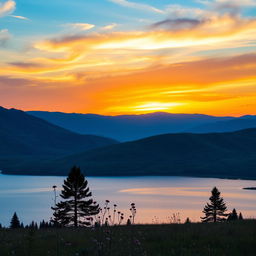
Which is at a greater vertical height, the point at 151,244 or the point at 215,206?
the point at 151,244

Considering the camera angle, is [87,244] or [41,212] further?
[41,212]

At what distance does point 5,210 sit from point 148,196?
209 feet

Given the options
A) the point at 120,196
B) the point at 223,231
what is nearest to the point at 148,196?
the point at 120,196

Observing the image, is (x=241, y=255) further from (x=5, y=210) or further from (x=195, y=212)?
(x=5, y=210)

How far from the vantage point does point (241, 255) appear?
41.7 ft

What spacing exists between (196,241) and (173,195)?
17699 cm

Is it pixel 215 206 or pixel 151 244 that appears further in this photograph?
pixel 215 206

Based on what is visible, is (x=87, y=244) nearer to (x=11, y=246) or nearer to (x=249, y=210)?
(x=11, y=246)

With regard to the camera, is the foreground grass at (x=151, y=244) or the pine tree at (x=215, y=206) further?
the pine tree at (x=215, y=206)

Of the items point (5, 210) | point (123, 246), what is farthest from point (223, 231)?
point (5, 210)

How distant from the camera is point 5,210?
5758 inches

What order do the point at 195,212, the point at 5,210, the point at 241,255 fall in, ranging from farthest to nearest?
the point at 5,210
the point at 195,212
the point at 241,255

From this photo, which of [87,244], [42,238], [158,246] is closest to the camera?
[158,246]

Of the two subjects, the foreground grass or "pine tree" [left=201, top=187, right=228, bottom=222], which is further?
"pine tree" [left=201, top=187, right=228, bottom=222]
